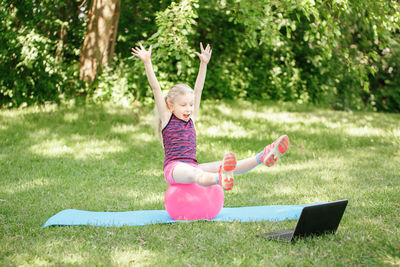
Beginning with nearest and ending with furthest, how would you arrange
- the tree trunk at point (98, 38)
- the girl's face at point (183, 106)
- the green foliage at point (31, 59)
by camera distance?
the girl's face at point (183, 106) → the green foliage at point (31, 59) → the tree trunk at point (98, 38)

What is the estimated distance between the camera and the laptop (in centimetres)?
338

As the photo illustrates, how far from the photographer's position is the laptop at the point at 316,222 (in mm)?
3381

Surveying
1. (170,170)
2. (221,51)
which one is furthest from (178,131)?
(221,51)

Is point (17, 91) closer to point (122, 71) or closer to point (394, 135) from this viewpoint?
point (122, 71)

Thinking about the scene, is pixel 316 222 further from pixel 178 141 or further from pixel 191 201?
pixel 178 141

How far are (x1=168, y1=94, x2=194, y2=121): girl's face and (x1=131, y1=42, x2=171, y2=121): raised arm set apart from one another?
10 cm

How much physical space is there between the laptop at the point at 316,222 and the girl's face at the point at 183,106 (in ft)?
4.53

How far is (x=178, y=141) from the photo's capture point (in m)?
4.31

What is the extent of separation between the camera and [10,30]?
9.04 meters

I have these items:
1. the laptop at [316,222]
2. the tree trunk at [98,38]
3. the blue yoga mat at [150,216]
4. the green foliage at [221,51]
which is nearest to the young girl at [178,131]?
the blue yoga mat at [150,216]

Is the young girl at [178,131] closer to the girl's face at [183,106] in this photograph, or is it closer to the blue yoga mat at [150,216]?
the girl's face at [183,106]

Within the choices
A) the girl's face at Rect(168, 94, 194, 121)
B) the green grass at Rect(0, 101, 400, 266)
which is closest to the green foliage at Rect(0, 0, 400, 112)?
the green grass at Rect(0, 101, 400, 266)

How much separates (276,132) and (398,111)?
7.58m

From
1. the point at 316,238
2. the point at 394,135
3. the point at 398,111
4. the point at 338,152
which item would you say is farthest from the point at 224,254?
the point at 398,111
